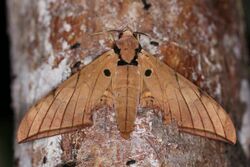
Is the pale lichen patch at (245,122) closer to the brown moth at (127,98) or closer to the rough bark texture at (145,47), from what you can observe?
the rough bark texture at (145,47)

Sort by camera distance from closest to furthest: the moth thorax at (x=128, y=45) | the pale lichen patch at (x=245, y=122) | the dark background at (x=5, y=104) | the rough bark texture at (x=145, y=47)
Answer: the rough bark texture at (x=145, y=47), the moth thorax at (x=128, y=45), the pale lichen patch at (x=245, y=122), the dark background at (x=5, y=104)

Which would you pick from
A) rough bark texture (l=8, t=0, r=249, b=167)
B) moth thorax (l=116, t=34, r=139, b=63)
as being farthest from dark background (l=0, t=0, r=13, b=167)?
moth thorax (l=116, t=34, r=139, b=63)

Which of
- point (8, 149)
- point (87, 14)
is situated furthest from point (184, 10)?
point (8, 149)

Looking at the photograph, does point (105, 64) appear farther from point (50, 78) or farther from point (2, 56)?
point (2, 56)

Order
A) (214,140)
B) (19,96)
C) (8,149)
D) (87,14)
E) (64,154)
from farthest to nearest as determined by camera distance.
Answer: (8,149)
(19,96)
(87,14)
(214,140)
(64,154)

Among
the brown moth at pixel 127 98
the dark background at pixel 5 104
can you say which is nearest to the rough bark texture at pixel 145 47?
the brown moth at pixel 127 98

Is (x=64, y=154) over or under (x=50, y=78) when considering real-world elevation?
under
